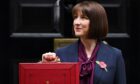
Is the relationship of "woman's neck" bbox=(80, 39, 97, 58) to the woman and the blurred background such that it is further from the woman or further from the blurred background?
the blurred background

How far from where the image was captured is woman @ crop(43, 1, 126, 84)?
3.19m

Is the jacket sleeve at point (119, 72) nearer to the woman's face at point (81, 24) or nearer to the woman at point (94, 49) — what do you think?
the woman at point (94, 49)

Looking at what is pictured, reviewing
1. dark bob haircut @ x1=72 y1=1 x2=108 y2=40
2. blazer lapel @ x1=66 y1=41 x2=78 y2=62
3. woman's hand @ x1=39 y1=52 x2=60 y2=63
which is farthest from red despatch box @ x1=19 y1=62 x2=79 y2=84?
dark bob haircut @ x1=72 y1=1 x2=108 y2=40

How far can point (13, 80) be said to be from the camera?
15.0ft

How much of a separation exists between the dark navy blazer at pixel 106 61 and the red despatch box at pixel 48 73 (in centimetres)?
15

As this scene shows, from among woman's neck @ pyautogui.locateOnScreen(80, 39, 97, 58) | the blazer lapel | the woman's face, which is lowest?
the blazer lapel

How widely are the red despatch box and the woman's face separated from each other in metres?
0.22

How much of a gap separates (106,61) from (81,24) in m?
0.23

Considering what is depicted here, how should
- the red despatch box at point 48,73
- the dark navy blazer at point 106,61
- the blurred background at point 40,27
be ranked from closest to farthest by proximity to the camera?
the red despatch box at point 48,73
the dark navy blazer at point 106,61
the blurred background at point 40,27

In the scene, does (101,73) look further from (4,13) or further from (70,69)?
(4,13)

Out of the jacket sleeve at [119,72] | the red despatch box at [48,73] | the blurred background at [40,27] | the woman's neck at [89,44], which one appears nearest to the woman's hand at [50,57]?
the red despatch box at [48,73]

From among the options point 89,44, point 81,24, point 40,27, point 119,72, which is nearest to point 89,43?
point 89,44

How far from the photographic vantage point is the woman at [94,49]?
3.19 metres

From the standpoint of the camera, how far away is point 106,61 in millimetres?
3209
